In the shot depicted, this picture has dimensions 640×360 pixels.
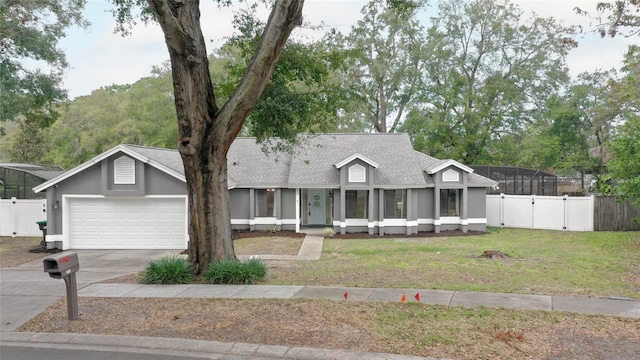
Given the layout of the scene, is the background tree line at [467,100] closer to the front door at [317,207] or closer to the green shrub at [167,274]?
the front door at [317,207]

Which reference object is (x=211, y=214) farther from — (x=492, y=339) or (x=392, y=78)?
(x=392, y=78)

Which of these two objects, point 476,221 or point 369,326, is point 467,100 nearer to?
point 476,221

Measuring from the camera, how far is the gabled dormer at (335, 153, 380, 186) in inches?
875

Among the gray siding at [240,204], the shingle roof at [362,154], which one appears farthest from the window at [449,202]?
the gray siding at [240,204]

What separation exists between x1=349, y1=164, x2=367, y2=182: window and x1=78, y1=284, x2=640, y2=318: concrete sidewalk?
492 inches

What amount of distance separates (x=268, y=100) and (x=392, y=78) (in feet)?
83.0

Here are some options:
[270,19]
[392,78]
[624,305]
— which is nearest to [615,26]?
[624,305]

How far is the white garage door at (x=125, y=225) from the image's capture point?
18.6 meters

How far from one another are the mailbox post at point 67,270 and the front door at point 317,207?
17.0 m

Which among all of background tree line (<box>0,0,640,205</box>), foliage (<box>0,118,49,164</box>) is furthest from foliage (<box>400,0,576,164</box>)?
foliage (<box>0,118,49,164</box>)

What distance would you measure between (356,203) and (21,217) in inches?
611

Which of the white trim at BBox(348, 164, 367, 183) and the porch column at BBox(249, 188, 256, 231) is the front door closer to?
the white trim at BBox(348, 164, 367, 183)

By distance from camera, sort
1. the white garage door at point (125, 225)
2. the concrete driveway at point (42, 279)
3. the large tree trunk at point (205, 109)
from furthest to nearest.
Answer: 1. the white garage door at point (125, 225)
2. the large tree trunk at point (205, 109)
3. the concrete driveway at point (42, 279)

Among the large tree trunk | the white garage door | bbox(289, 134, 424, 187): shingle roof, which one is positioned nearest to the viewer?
the large tree trunk
